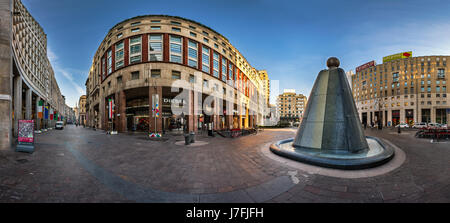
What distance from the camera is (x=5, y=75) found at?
8930 mm

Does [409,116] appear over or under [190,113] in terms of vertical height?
under

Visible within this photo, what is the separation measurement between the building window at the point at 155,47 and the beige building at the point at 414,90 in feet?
215

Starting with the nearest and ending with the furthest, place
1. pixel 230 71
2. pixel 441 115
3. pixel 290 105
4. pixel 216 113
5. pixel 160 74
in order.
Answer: pixel 160 74 → pixel 216 113 → pixel 230 71 → pixel 441 115 → pixel 290 105

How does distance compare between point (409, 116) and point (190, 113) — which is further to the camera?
point (409, 116)

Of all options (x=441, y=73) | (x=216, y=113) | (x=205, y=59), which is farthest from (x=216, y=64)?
(x=441, y=73)

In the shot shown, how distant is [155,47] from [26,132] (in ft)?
60.7

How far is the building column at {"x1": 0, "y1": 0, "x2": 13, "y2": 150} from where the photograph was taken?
873cm

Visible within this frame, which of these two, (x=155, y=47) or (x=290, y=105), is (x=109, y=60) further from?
(x=290, y=105)

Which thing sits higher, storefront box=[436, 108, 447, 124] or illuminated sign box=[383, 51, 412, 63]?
→ illuminated sign box=[383, 51, 412, 63]

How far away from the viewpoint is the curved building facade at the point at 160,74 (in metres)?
22.5

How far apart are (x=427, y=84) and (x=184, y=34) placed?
271ft

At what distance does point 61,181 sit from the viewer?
13.5ft

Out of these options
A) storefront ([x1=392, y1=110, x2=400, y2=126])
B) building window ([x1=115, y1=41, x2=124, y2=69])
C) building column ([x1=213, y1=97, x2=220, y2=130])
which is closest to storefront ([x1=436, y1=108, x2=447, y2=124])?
storefront ([x1=392, y1=110, x2=400, y2=126])

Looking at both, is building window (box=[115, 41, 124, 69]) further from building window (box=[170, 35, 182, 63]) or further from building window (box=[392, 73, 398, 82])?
building window (box=[392, 73, 398, 82])
